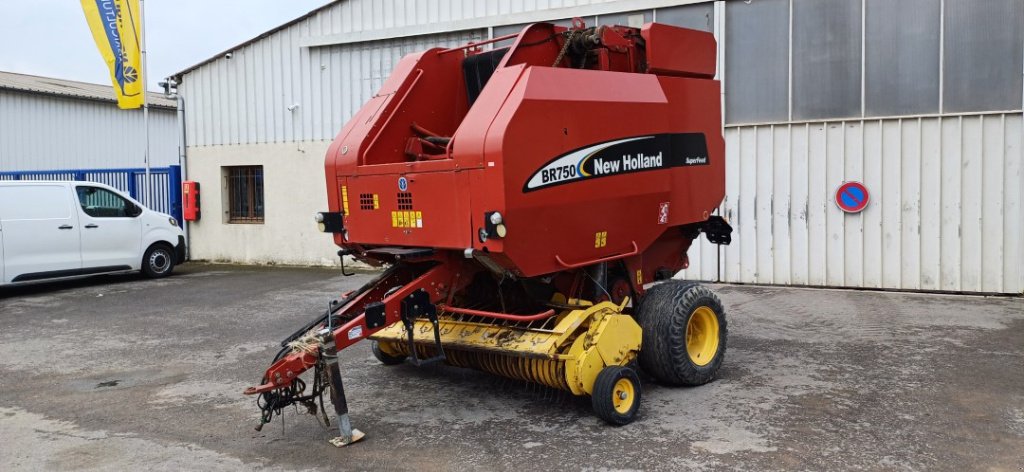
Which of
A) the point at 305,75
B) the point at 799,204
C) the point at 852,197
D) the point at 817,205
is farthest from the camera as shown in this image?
the point at 305,75

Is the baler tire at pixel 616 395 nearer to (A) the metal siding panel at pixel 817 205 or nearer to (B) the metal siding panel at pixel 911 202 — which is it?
(A) the metal siding panel at pixel 817 205

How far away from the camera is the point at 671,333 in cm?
606

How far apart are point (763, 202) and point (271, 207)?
8.92m

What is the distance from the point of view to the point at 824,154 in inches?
440

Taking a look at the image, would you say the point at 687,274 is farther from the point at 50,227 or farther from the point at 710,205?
the point at 50,227

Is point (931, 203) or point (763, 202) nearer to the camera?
point (931, 203)

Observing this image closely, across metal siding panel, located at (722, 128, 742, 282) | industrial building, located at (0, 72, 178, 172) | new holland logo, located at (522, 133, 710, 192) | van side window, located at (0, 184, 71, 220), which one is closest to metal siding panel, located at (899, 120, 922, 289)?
metal siding panel, located at (722, 128, 742, 282)

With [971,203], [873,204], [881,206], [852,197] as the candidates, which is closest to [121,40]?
[852,197]

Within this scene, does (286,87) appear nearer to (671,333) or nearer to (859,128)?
(859,128)

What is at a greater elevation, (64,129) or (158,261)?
(64,129)

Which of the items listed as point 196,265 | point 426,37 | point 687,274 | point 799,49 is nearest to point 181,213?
point 196,265

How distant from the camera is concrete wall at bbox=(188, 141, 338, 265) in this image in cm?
1502

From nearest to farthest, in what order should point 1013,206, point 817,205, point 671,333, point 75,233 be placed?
1. point 671,333
2. point 1013,206
3. point 817,205
4. point 75,233

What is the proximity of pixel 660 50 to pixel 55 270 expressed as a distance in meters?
10.2
